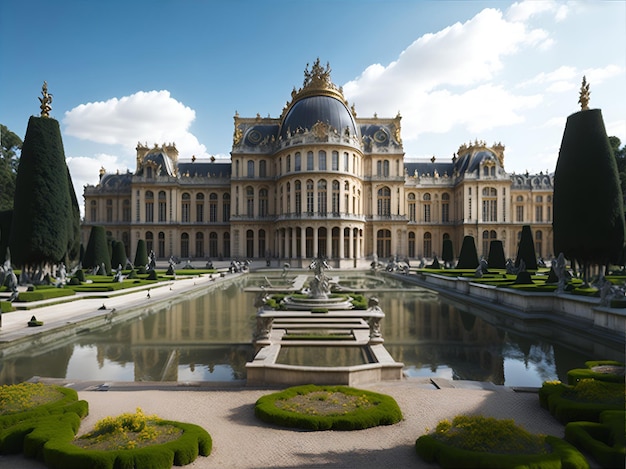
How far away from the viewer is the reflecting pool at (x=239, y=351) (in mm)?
9984

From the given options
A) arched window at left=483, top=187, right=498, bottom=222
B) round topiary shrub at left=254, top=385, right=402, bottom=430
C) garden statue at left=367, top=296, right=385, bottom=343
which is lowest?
round topiary shrub at left=254, top=385, right=402, bottom=430

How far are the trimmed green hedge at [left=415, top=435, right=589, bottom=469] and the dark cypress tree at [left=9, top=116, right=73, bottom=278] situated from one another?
26.3m

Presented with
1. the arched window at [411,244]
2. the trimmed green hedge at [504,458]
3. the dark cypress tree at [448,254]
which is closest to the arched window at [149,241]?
the arched window at [411,244]

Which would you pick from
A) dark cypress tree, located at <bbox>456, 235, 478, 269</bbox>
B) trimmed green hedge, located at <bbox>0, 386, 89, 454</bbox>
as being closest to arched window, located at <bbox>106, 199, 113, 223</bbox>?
dark cypress tree, located at <bbox>456, 235, 478, 269</bbox>

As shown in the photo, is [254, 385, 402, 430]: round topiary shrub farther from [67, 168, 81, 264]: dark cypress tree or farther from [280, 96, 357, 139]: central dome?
[280, 96, 357, 139]: central dome

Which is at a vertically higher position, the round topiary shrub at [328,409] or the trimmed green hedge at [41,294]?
the trimmed green hedge at [41,294]

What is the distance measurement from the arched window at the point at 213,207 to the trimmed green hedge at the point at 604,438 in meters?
61.8

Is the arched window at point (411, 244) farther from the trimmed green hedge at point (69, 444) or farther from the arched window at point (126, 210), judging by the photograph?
the trimmed green hedge at point (69, 444)

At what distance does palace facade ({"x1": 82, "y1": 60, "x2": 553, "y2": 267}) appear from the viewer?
2058 inches

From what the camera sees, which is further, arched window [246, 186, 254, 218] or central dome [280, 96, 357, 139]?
arched window [246, 186, 254, 218]

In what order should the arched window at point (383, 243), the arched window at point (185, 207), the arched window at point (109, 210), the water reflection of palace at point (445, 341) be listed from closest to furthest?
the water reflection of palace at point (445, 341) < the arched window at point (383, 243) < the arched window at point (185, 207) < the arched window at point (109, 210)

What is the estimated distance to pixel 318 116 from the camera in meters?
55.5

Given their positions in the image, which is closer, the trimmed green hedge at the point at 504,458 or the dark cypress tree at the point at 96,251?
the trimmed green hedge at the point at 504,458

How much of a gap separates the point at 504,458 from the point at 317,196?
1873 inches
